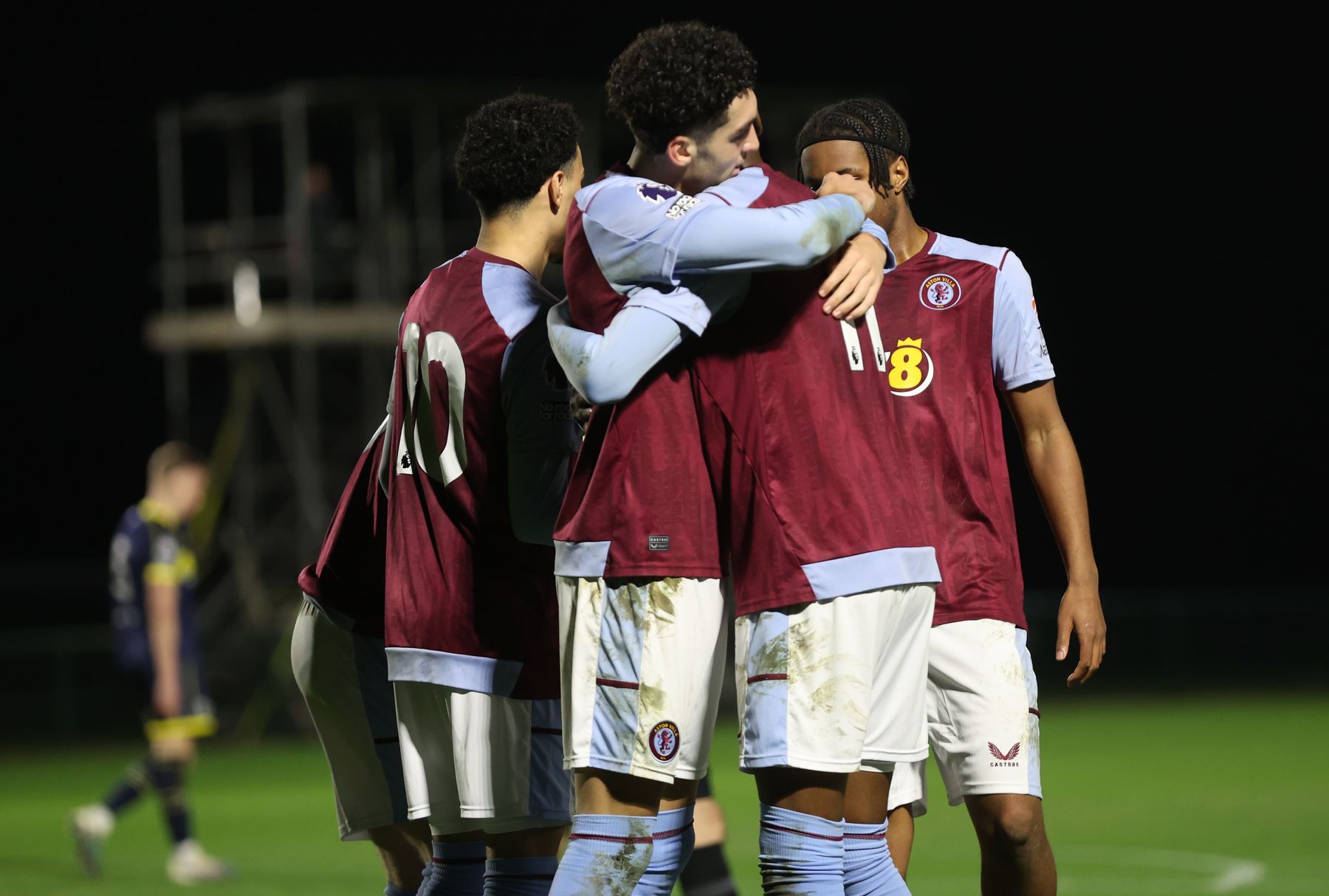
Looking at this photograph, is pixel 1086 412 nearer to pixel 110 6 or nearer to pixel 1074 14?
pixel 1074 14

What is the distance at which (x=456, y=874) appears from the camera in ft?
13.4

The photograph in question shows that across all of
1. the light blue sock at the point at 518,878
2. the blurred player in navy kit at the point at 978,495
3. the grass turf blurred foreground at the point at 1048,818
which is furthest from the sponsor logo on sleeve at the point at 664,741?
the grass turf blurred foreground at the point at 1048,818

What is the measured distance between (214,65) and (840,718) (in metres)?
22.8

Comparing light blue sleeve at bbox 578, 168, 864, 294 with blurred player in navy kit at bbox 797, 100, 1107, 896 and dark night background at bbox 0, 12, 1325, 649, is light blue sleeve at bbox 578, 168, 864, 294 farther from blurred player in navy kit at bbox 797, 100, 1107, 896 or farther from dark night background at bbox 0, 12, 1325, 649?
dark night background at bbox 0, 12, 1325, 649

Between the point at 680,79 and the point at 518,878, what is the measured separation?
5.69 feet

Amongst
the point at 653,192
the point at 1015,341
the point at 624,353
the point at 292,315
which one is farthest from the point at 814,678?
the point at 292,315

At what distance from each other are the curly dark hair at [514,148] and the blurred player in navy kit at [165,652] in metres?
5.71

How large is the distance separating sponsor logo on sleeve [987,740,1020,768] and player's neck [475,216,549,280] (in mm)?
1593

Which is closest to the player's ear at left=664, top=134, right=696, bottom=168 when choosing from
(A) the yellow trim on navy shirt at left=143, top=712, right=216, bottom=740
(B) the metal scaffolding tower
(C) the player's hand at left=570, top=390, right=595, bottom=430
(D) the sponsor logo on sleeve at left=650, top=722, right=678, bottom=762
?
(C) the player's hand at left=570, top=390, right=595, bottom=430

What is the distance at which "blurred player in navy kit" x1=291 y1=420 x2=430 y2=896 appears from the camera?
14.1 ft

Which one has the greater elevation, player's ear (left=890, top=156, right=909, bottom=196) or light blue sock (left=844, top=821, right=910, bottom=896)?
player's ear (left=890, top=156, right=909, bottom=196)

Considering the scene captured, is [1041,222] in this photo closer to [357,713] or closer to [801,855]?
[357,713]

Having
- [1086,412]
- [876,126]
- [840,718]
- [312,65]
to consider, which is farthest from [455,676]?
[1086,412]

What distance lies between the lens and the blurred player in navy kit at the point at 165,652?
902 cm
